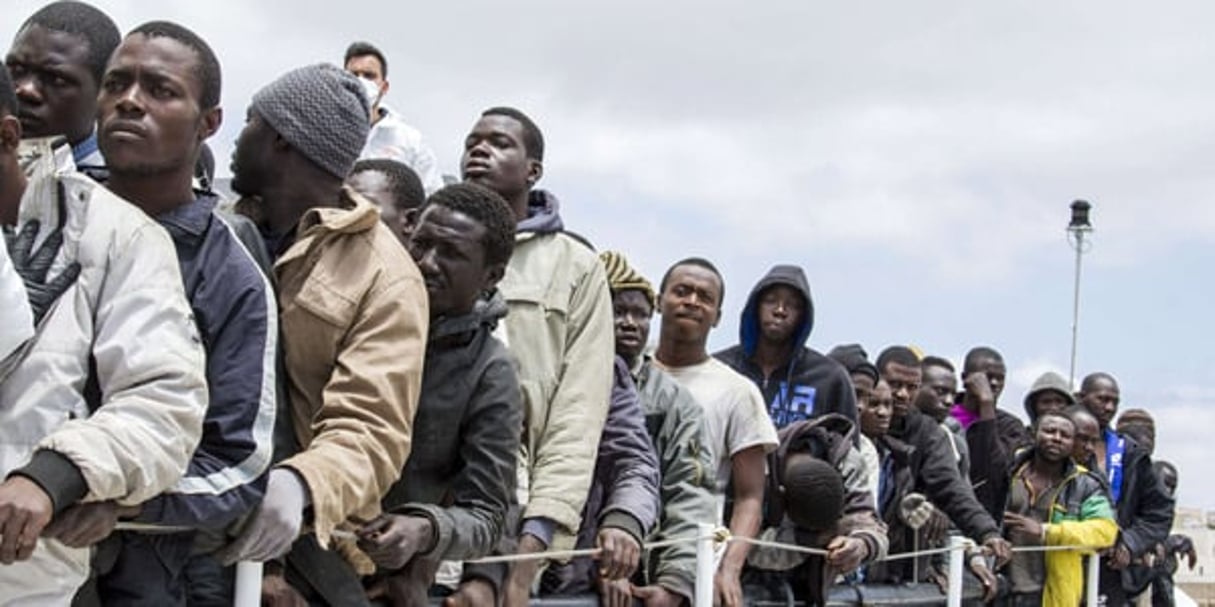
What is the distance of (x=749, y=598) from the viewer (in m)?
6.45

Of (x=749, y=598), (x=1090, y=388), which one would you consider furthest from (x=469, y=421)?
(x=1090, y=388)

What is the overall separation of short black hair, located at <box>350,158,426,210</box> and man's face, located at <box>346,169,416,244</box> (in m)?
0.01

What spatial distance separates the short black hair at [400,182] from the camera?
186 inches

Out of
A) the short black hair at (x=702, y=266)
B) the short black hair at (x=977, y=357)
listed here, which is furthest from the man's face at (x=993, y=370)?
the short black hair at (x=702, y=266)

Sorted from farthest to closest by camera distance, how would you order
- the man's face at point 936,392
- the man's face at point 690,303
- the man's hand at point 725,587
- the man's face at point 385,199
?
the man's face at point 936,392 → the man's face at point 690,303 → the man's hand at point 725,587 → the man's face at point 385,199

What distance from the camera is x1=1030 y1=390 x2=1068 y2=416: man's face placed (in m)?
11.1

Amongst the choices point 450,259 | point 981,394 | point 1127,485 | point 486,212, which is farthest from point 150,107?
point 1127,485

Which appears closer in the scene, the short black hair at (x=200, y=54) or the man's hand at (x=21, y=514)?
the man's hand at (x=21, y=514)

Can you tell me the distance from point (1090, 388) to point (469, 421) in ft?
28.0

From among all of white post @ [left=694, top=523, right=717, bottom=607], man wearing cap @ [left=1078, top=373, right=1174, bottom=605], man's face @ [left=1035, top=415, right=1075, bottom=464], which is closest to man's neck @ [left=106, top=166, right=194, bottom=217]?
white post @ [left=694, top=523, right=717, bottom=607]

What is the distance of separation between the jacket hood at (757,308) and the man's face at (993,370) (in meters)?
3.67

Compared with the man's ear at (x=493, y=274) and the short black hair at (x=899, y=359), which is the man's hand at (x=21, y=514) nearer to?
the man's ear at (x=493, y=274)

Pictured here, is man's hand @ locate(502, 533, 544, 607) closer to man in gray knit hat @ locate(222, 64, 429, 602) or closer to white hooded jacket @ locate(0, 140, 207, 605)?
man in gray knit hat @ locate(222, 64, 429, 602)

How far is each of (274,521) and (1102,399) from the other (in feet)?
30.9
